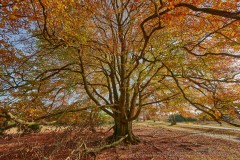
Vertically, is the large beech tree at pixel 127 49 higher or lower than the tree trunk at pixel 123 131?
higher

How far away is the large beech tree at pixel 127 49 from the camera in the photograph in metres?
6.60

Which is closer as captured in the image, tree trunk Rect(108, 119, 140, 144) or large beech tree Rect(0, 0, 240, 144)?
large beech tree Rect(0, 0, 240, 144)

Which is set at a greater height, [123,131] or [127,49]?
[127,49]

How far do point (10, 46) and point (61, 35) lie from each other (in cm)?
261

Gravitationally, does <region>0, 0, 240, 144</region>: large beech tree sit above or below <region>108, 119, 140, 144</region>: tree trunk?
above

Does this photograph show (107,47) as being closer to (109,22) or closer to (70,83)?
(109,22)

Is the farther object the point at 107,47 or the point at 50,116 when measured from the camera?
the point at 107,47

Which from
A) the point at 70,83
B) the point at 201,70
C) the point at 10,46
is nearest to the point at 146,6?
the point at 201,70

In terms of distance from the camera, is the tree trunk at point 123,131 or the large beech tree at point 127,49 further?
the tree trunk at point 123,131

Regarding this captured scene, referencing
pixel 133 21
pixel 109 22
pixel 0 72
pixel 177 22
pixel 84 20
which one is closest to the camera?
pixel 0 72

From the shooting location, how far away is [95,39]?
9.64 meters

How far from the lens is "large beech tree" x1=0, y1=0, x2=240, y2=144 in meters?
6.60

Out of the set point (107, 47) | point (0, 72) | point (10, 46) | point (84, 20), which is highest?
point (84, 20)

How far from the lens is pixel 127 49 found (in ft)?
32.1
